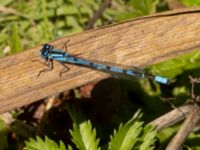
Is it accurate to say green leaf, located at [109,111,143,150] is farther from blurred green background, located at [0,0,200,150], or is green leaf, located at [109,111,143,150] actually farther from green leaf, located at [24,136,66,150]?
blurred green background, located at [0,0,200,150]

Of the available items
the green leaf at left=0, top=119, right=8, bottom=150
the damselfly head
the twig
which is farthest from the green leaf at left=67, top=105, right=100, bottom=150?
the twig

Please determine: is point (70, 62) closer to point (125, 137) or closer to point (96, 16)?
point (125, 137)

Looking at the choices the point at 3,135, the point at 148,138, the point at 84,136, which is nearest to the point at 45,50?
the point at 84,136

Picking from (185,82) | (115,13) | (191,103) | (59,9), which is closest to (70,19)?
(59,9)

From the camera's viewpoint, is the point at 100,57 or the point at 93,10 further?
the point at 93,10

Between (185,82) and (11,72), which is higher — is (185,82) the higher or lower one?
the lower one

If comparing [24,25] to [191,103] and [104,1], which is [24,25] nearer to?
[104,1]
